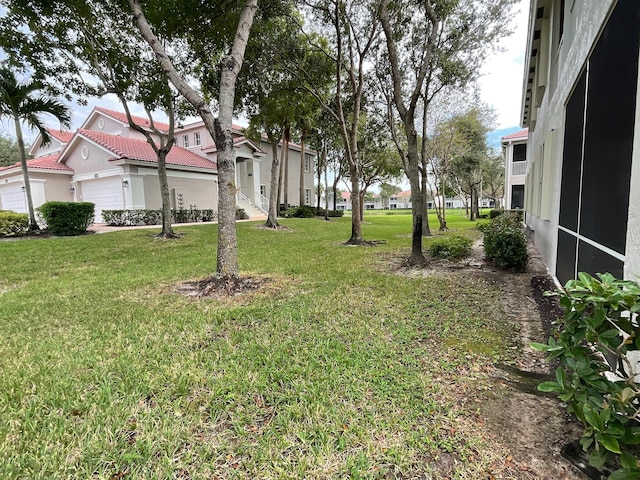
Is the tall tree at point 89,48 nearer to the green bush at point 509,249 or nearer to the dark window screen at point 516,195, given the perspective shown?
the green bush at point 509,249

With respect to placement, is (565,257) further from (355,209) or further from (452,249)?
(355,209)

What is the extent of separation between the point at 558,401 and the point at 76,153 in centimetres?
2583

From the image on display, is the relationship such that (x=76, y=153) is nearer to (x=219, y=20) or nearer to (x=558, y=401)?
(x=219, y=20)

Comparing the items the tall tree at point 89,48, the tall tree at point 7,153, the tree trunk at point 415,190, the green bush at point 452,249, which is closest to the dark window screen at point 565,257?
the tree trunk at point 415,190

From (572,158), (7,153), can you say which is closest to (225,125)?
(572,158)

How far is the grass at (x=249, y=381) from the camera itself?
198cm

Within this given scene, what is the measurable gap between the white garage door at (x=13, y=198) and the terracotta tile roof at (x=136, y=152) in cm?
603

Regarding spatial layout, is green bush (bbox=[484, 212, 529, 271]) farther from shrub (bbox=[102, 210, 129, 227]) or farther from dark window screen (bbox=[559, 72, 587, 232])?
shrub (bbox=[102, 210, 129, 227])

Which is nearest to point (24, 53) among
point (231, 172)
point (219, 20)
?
point (219, 20)

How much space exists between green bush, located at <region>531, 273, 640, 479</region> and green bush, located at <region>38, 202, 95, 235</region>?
16.5 metres

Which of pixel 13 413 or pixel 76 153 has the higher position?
pixel 76 153

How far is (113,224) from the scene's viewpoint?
17609 millimetres

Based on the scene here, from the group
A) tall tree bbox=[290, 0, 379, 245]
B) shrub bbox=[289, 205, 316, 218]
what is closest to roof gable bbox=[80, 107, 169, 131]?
shrub bbox=[289, 205, 316, 218]

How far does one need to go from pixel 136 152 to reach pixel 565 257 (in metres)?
21.4
